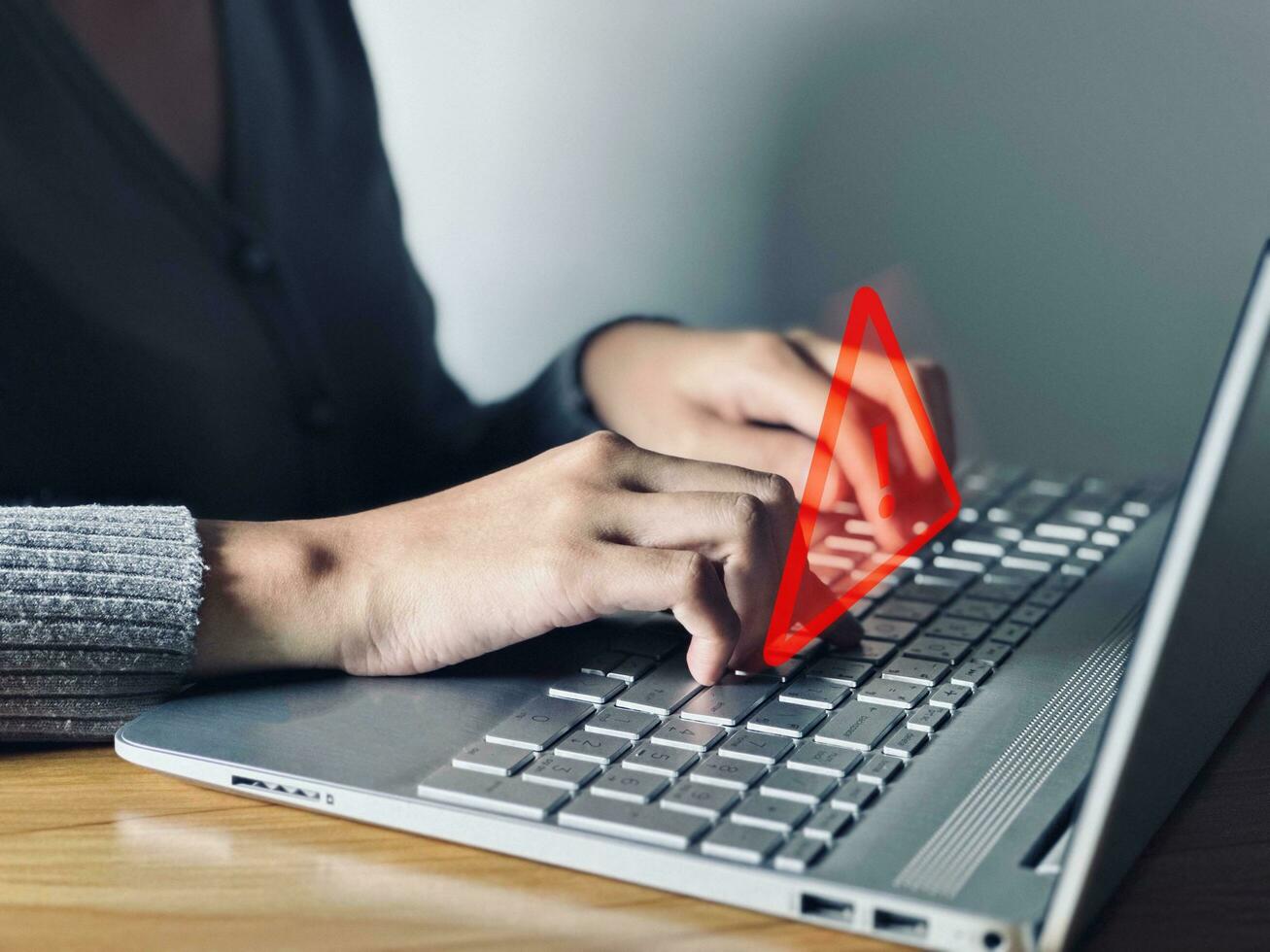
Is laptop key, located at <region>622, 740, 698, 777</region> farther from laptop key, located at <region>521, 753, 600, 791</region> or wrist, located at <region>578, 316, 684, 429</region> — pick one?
wrist, located at <region>578, 316, 684, 429</region>

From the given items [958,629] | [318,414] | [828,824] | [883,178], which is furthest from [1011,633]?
[883,178]

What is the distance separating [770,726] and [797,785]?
0.05 meters

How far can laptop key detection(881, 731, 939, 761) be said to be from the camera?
1.55ft

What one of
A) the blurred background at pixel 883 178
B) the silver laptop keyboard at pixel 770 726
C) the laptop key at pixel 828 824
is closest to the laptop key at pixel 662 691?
the silver laptop keyboard at pixel 770 726

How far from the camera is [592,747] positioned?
48cm

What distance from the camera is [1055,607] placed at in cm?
66

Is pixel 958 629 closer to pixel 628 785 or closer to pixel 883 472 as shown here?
pixel 883 472

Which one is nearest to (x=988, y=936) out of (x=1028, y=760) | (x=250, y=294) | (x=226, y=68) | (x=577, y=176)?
(x=1028, y=760)

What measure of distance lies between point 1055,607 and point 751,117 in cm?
94

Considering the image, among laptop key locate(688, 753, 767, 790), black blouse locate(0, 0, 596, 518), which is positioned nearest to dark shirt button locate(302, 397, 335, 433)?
black blouse locate(0, 0, 596, 518)

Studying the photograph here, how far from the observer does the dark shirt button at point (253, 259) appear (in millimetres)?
880

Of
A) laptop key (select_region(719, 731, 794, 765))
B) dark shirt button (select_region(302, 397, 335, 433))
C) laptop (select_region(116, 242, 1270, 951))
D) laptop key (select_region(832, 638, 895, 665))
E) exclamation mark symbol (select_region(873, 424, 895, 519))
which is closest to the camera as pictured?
laptop (select_region(116, 242, 1270, 951))

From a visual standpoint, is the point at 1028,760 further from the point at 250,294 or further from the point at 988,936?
the point at 250,294

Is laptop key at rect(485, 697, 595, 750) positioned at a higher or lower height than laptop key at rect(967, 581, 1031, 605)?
higher
